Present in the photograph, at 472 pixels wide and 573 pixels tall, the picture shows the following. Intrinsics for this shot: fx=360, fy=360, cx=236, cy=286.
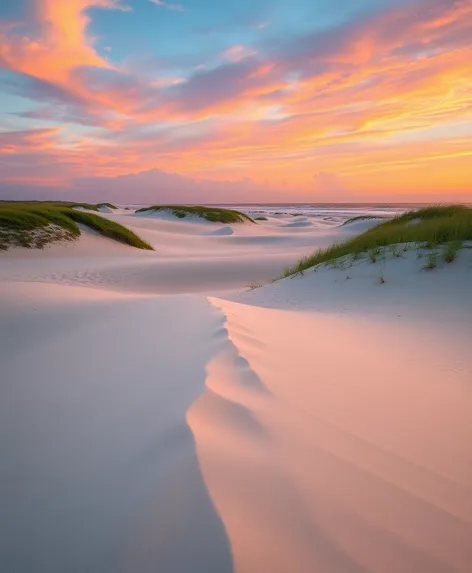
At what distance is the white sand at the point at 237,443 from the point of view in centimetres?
114

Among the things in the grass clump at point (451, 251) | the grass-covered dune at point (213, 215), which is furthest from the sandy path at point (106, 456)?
the grass-covered dune at point (213, 215)

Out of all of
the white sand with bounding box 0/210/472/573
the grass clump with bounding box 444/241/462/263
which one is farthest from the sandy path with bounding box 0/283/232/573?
the grass clump with bounding box 444/241/462/263

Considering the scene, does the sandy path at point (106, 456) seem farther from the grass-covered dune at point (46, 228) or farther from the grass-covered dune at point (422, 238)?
the grass-covered dune at point (46, 228)

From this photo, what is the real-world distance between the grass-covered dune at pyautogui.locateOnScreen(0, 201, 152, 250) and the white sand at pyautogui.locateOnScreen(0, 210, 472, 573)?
10494 millimetres

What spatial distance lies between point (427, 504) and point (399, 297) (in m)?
3.79

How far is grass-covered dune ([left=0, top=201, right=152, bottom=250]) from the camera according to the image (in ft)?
43.3

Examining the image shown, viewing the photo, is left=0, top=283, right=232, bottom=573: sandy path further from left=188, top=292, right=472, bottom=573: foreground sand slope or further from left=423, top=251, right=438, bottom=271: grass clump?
left=423, top=251, right=438, bottom=271: grass clump

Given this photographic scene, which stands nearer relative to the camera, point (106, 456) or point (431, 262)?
point (106, 456)

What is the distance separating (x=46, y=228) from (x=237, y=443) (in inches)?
597

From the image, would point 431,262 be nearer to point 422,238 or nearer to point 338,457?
point 422,238

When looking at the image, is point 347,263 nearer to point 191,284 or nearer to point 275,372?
point 275,372

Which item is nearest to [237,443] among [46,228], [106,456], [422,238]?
[106,456]

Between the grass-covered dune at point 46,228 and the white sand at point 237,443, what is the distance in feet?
34.4

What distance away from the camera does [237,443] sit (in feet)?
5.16
